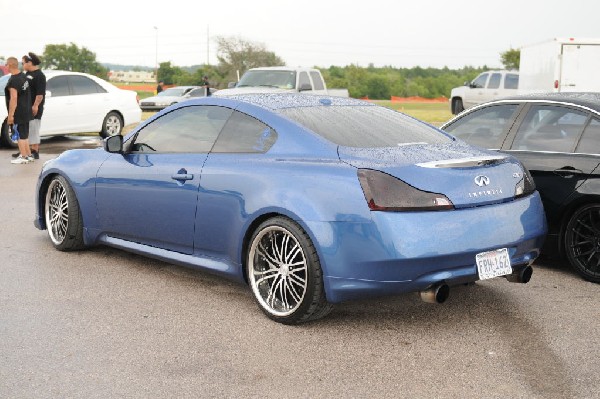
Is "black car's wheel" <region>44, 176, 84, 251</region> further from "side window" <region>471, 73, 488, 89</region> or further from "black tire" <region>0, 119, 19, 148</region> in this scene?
"side window" <region>471, 73, 488, 89</region>

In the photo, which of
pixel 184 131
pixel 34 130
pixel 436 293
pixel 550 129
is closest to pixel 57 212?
pixel 184 131

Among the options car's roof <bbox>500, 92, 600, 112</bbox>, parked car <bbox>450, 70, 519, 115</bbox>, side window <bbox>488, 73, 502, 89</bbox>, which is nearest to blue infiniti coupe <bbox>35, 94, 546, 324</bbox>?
car's roof <bbox>500, 92, 600, 112</bbox>

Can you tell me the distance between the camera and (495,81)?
33.6 meters

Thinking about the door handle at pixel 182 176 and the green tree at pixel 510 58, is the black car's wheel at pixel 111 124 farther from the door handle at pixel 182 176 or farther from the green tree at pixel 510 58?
the green tree at pixel 510 58

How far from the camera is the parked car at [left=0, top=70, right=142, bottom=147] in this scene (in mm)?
19031

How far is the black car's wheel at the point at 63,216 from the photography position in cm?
753

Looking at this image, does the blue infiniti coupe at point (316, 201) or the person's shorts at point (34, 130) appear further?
the person's shorts at point (34, 130)

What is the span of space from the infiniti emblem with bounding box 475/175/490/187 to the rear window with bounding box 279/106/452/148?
641mm

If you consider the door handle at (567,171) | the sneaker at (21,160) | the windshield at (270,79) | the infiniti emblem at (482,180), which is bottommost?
the sneaker at (21,160)

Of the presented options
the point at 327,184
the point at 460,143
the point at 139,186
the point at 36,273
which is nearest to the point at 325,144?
the point at 327,184

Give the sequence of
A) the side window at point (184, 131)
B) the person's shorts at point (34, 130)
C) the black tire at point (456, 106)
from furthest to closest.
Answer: the black tire at point (456, 106), the person's shorts at point (34, 130), the side window at point (184, 131)

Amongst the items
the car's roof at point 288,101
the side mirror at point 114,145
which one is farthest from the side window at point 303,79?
the car's roof at point 288,101

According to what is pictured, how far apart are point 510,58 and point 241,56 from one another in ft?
87.9

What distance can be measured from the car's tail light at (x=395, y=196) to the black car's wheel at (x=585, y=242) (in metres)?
2.13
